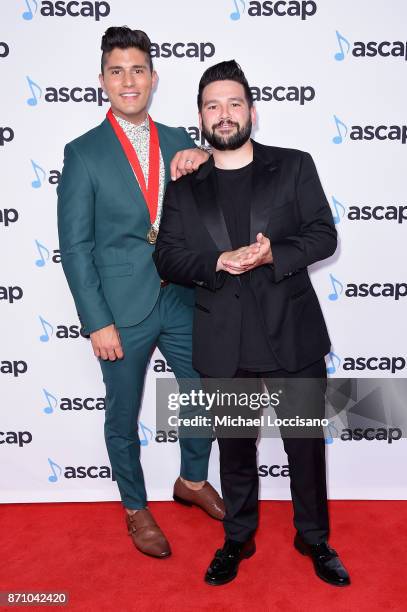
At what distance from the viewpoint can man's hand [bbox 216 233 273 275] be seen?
2359 millimetres

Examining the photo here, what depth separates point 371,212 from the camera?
3271 millimetres

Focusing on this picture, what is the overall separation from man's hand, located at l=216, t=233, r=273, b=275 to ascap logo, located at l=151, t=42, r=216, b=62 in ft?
3.97

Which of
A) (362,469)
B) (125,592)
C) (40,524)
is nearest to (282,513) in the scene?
(362,469)

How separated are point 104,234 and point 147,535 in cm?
149

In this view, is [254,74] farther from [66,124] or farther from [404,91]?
[66,124]

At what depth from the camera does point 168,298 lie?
3000 millimetres

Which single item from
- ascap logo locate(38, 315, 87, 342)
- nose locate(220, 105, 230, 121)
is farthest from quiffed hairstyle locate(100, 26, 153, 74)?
ascap logo locate(38, 315, 87, 342)

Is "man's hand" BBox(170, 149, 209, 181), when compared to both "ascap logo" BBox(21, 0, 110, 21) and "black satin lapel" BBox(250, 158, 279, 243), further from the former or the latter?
"ascap logo" BBox(21, 0, 110, 21)

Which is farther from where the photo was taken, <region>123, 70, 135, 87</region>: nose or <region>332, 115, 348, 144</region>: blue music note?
<region>332, 115, 348, 144</region>: blue music note

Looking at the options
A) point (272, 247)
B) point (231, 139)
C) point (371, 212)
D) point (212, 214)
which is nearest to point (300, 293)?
point (272, 247)

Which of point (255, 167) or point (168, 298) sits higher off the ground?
point (255, 167)

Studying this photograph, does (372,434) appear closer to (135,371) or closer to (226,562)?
(226,562)

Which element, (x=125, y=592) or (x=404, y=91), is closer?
(x=125, y=592)

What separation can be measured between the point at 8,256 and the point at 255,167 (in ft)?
4.91
